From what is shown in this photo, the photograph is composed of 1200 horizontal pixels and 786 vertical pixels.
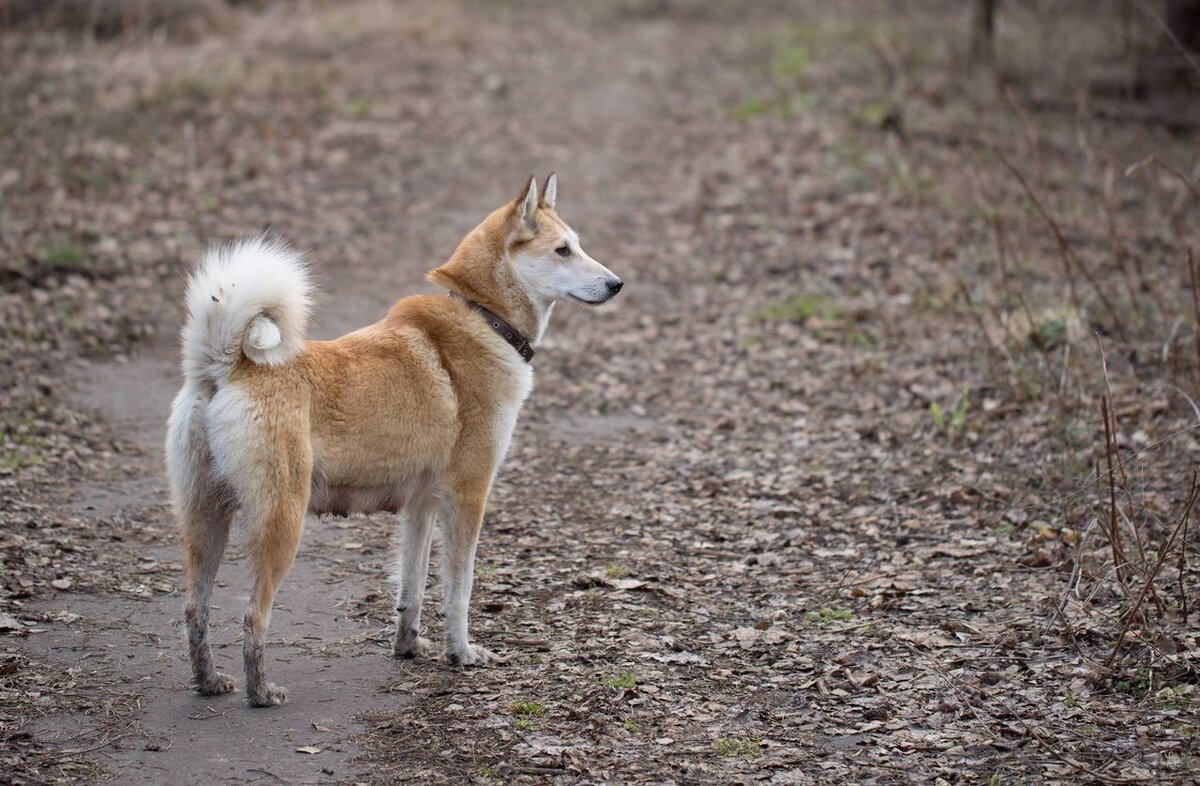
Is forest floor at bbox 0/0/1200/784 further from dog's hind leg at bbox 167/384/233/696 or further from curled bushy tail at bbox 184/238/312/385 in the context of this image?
curled bushy tail at bbox 184/238/312/385

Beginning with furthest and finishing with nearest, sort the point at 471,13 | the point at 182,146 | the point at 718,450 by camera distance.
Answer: the point at 471,13 < the point at 182,146 < the point at 718,450

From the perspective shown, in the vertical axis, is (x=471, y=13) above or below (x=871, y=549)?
above

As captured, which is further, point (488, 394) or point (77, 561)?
point (77, 561)

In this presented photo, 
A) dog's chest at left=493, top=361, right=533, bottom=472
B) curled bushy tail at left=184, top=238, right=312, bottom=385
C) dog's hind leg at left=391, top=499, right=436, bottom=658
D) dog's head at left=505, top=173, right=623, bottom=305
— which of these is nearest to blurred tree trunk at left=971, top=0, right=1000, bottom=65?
dog's head at left=505, top=173, right=623, bottom=305

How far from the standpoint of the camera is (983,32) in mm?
17469

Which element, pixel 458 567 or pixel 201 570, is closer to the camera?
pixel 201 570

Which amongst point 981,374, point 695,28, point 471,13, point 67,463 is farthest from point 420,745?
point 695,28

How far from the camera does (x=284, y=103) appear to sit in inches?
603

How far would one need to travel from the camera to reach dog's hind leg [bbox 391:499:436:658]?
16.7ft

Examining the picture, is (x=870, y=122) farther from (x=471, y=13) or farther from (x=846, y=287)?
(x=471, y=13)

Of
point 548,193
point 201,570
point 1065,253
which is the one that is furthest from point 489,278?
point 1065,253

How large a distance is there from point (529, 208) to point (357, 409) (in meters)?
1.37

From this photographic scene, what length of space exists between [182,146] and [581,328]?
5693 mm

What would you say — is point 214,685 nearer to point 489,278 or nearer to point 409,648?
point 409,648
